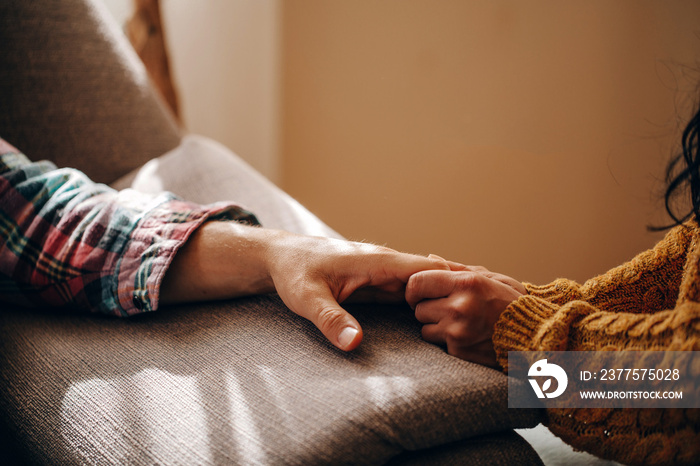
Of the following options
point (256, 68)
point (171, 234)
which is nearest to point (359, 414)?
point (171, 234)

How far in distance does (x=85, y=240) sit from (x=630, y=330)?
29.2 inches

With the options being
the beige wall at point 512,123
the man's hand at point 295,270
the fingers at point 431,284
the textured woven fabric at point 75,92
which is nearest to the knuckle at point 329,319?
the man's hand at point 295,270

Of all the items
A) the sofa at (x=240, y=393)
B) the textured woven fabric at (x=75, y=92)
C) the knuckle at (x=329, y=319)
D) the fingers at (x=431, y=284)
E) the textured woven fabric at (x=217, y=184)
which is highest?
the textured woven fabric at (x=75, y=92)

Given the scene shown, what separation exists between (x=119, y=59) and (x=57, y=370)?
79cm

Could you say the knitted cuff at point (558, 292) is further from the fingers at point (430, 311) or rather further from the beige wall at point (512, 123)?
the beige wall at point (512, 123)

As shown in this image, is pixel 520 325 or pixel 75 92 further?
A: pixel 75 92

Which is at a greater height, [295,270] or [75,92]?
[75,92]

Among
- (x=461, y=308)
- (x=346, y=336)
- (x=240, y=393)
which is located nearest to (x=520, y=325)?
(x=461, y=308)

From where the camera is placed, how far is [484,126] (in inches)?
42.4

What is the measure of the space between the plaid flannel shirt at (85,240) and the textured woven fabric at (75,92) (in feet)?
0.80

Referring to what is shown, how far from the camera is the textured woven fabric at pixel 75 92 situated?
955 millimetres

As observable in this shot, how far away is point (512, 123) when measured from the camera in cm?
105

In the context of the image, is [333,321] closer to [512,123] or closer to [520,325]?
[520,325]

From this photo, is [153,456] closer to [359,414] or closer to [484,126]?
[359,414]
